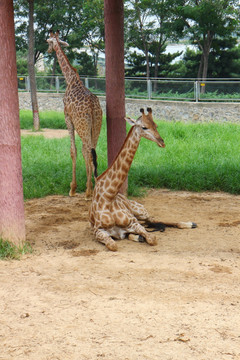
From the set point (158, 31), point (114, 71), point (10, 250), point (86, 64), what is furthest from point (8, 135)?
point (86, 64)

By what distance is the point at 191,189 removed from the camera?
7516mm

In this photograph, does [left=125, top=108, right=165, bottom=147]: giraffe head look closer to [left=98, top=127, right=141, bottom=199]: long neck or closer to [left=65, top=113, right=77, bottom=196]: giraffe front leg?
[left=98, top=127, right=141, bottom=199]: long neck

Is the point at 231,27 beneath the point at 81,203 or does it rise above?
above

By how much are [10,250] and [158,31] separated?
1942cm

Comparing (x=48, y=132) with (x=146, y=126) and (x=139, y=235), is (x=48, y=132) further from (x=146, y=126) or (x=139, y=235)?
(x=146, y=126)

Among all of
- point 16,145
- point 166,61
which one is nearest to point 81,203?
point 16,145

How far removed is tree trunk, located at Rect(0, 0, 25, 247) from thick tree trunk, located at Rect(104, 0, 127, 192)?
2.14m

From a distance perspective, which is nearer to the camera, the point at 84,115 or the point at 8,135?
the point at 8,135

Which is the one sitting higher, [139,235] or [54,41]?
[54,41]

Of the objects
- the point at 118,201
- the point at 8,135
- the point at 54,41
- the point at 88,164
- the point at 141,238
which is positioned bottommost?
the point at 141,238

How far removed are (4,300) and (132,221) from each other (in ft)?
5.89

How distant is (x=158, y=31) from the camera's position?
2212 centimetres

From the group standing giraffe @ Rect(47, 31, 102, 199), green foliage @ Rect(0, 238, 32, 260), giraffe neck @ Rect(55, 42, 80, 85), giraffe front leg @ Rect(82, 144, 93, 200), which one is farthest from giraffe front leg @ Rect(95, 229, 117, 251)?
giraffe neck @ Rect(55, 42, 80, 85)

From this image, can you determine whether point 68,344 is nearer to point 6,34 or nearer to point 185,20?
point 6,34
